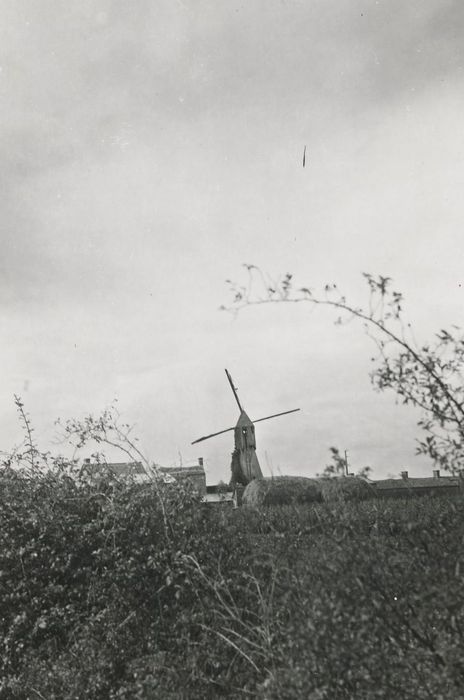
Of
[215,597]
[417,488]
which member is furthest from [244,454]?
[215,597]

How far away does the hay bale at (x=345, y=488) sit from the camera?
5.51 m

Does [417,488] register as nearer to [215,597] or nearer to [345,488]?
[345,488]

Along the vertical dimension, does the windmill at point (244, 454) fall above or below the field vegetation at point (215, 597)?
above

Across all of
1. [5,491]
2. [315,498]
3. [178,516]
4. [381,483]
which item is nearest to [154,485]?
[178,516]

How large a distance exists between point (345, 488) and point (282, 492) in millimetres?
6748

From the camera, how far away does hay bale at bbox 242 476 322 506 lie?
14.2 m

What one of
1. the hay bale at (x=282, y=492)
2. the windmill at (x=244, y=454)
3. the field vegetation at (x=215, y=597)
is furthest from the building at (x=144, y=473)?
the windmill at (x=244, y=454)

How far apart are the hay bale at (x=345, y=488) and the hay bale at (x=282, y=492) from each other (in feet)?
1.18

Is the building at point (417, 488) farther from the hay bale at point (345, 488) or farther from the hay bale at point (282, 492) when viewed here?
the hay bale at point (282, 492)

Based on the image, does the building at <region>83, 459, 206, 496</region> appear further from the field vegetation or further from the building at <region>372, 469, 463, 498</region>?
the building at <region>372, 469, 463, 498</region>

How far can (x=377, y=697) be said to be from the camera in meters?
3.73

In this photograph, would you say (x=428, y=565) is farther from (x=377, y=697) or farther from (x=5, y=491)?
(x=5, y=491)

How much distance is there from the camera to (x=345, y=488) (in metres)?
8.22

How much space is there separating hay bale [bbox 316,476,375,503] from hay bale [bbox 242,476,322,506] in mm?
359
